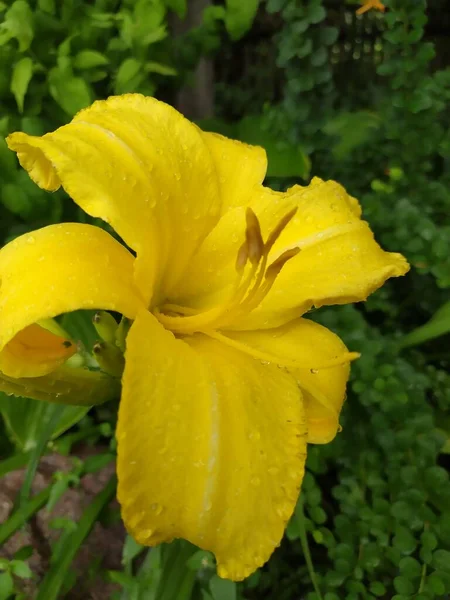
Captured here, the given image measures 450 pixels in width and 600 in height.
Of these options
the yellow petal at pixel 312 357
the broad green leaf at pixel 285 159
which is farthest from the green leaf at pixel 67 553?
the broad green leaf at pixel 285 159

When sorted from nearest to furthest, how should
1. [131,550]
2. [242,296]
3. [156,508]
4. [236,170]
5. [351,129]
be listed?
[156,508] < [242,296] < [236,170] < [131,550] < [351,129]

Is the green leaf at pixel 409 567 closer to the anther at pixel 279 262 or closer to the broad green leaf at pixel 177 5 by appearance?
the anther at pixel 279 262

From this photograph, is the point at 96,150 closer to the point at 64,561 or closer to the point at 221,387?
the point at 221,387

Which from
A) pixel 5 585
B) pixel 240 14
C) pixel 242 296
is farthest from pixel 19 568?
pixel 240 14

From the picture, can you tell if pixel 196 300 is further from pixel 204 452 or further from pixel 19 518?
pixel 19 518

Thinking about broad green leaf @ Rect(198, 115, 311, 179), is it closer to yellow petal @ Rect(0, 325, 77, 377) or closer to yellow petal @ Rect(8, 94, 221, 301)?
yellow petal @ Rect(8, 94, 221, 301)

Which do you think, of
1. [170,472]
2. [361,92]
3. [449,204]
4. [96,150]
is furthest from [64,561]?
[361,92]
